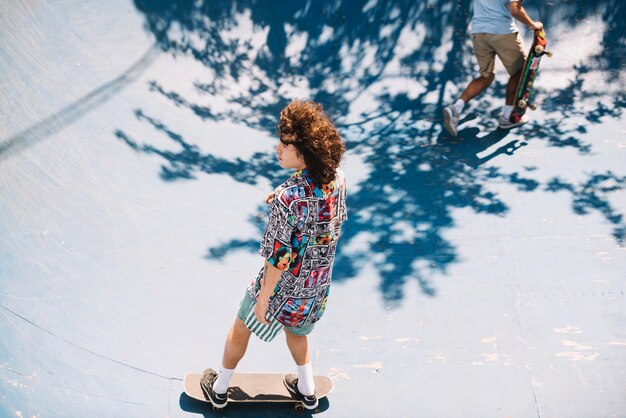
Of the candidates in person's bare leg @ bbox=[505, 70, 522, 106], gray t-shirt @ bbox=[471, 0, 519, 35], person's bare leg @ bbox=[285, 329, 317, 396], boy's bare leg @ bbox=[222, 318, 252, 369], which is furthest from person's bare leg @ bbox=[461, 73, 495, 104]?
boy's bare leg @ bbox=[222, 318, 252, 369]

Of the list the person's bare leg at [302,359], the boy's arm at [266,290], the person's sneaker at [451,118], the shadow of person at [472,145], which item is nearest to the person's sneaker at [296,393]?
the person's bare leg at [302,359]

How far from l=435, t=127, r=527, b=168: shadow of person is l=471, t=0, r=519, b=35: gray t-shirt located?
2.88 feet

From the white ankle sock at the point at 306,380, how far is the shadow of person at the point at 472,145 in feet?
9.01

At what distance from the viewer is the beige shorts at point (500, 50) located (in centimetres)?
541

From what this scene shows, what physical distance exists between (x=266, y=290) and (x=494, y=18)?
3750 millimetres

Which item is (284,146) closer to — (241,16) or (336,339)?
(336,339)

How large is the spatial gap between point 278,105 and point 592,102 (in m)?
2.99

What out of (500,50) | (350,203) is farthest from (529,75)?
(350,203)

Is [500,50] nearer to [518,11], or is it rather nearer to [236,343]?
[518,11]

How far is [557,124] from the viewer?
5.71 metres

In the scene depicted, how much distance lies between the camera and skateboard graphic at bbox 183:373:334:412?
329 centimetres

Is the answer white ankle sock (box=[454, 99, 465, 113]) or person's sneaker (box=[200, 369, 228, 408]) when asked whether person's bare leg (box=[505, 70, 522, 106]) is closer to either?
white ankle sock (box=[454, 99, 465, 113])

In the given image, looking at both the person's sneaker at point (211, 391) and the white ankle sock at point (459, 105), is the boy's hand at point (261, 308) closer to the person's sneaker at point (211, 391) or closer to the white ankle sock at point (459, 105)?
the person's sneaker at point (211, 391)

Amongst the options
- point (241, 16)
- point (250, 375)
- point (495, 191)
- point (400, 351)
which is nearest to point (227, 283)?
point (250, 375)
